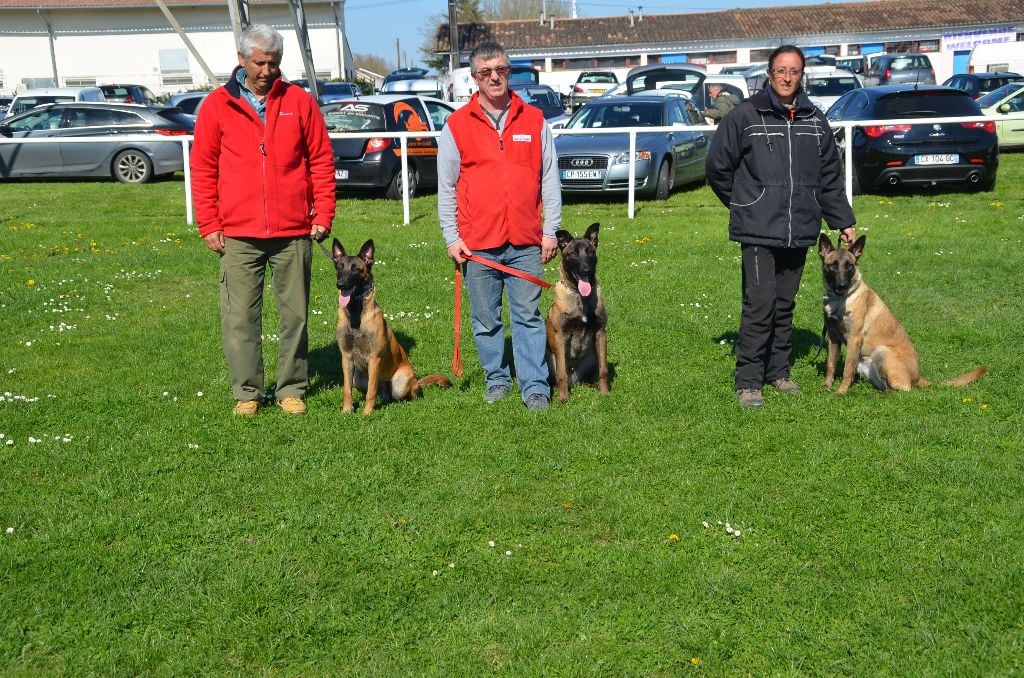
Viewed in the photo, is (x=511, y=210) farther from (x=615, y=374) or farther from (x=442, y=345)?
(x=442, y=345)

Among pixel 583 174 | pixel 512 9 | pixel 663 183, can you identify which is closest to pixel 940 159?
pixel 663 183

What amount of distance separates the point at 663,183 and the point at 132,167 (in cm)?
1008

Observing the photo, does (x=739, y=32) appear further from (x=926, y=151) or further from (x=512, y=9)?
(x=926, y=151)

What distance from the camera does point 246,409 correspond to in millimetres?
6086

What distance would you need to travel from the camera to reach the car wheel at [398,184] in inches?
598

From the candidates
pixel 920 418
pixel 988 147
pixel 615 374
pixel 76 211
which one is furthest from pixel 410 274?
pixel 988 147

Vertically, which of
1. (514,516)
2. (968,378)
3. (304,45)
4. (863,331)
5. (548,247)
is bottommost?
(514,516)

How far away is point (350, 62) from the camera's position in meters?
55.7

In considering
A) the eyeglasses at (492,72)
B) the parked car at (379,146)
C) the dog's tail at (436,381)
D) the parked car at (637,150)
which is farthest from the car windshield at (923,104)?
the eyeglasses at (492,72)

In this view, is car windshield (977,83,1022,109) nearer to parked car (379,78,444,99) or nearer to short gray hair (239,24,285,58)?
parked car (379,78,444,99)

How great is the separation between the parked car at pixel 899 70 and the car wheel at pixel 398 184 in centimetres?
2635

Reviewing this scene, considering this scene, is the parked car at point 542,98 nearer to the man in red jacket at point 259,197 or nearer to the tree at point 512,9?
the man in red jacket at point 259,197

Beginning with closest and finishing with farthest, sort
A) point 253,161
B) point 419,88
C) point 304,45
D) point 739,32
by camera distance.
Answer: point 253,161, point 304,45, point 419,88, point 739,32

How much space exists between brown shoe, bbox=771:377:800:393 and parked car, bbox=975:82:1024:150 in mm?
14858
